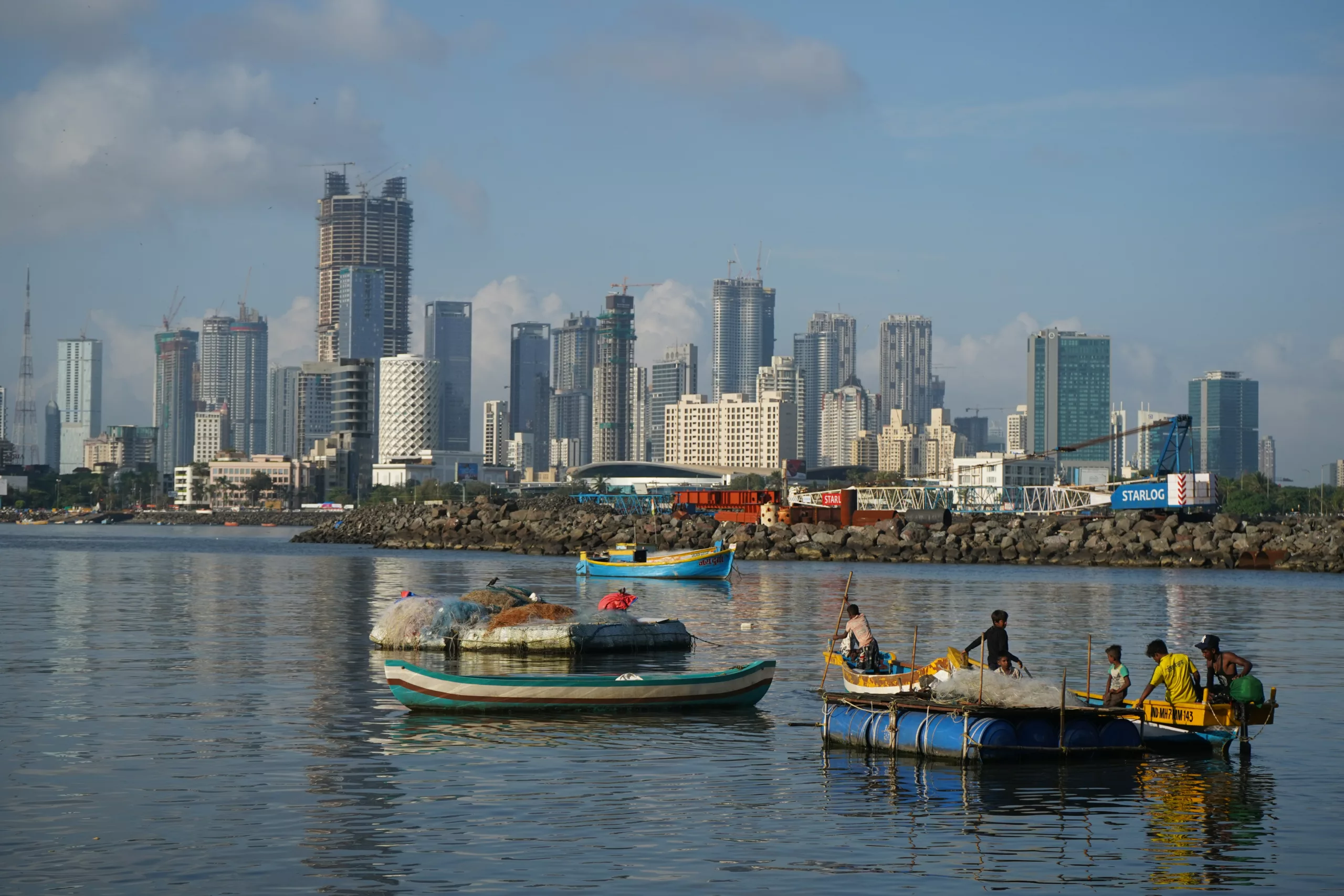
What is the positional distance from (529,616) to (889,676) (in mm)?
18161

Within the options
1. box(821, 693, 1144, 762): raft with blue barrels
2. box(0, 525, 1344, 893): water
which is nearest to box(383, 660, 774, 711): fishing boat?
box(0, 525, 1344, 893): water

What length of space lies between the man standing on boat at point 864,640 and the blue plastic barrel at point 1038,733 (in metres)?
6.99

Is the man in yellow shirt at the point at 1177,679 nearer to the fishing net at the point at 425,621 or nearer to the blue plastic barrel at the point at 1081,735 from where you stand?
the blue plastic barrel at the point at 1081,735

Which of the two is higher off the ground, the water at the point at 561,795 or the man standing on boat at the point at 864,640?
the man standing on boat at the point at 864,640

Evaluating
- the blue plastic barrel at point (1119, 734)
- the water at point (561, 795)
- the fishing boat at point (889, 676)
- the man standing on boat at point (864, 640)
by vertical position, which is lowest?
the water at point (561, 795)

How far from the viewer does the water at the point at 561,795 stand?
20500 millimetres

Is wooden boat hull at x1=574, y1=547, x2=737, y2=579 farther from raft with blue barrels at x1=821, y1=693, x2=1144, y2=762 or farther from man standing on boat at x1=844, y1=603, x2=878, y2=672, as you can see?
raft with blue barrels at x1=821, y1=693, x2=1144, y2=762

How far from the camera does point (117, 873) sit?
1983 centimetres

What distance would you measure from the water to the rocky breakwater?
256 ft

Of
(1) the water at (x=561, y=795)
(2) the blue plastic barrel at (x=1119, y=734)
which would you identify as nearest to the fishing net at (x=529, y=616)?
(1) the water at (x=561, y=795)

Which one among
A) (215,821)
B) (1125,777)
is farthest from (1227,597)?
(215,821)

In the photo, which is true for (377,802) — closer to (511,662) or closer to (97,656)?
(511,662)

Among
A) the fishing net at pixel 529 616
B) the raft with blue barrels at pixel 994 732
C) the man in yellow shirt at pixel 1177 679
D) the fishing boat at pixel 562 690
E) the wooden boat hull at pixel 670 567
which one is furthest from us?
the wooden boat hull at pixel 670 567

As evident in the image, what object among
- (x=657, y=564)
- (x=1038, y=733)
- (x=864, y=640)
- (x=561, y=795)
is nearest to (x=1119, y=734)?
(x=1038, y=733)
